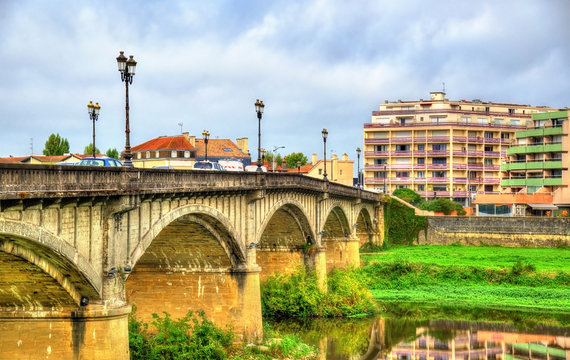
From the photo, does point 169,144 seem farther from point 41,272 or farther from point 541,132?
point 41,272

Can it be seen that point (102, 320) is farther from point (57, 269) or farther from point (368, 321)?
point (368, 321)

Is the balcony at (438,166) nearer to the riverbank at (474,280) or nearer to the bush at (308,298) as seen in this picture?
the riverbank at (474,280)

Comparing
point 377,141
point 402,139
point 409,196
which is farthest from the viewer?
point 377,141

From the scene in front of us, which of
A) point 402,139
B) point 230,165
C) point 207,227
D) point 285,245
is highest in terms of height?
point 402,139

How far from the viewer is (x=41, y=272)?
20.8 meters

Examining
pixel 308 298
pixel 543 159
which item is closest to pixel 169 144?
pixel 308 298

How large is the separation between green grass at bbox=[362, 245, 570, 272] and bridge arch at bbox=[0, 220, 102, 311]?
4623 centimetres

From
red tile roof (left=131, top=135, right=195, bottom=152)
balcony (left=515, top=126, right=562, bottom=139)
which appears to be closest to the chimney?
red tile roof (left=131, top=135, right=195, bottom=152)

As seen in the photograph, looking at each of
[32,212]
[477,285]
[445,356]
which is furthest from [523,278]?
[32,212]

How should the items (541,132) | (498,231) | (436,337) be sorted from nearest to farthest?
1. (436,337)
2. (498,231)
3. (541,132)

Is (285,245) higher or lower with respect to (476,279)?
higher

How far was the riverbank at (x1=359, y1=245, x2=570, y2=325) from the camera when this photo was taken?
5478 cm

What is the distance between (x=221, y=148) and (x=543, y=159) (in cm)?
3792

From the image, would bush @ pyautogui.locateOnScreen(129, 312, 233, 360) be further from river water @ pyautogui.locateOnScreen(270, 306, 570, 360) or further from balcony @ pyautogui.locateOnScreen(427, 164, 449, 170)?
balcony @ pyautogui.locateOnScreen(427, 164, 449, 170)
